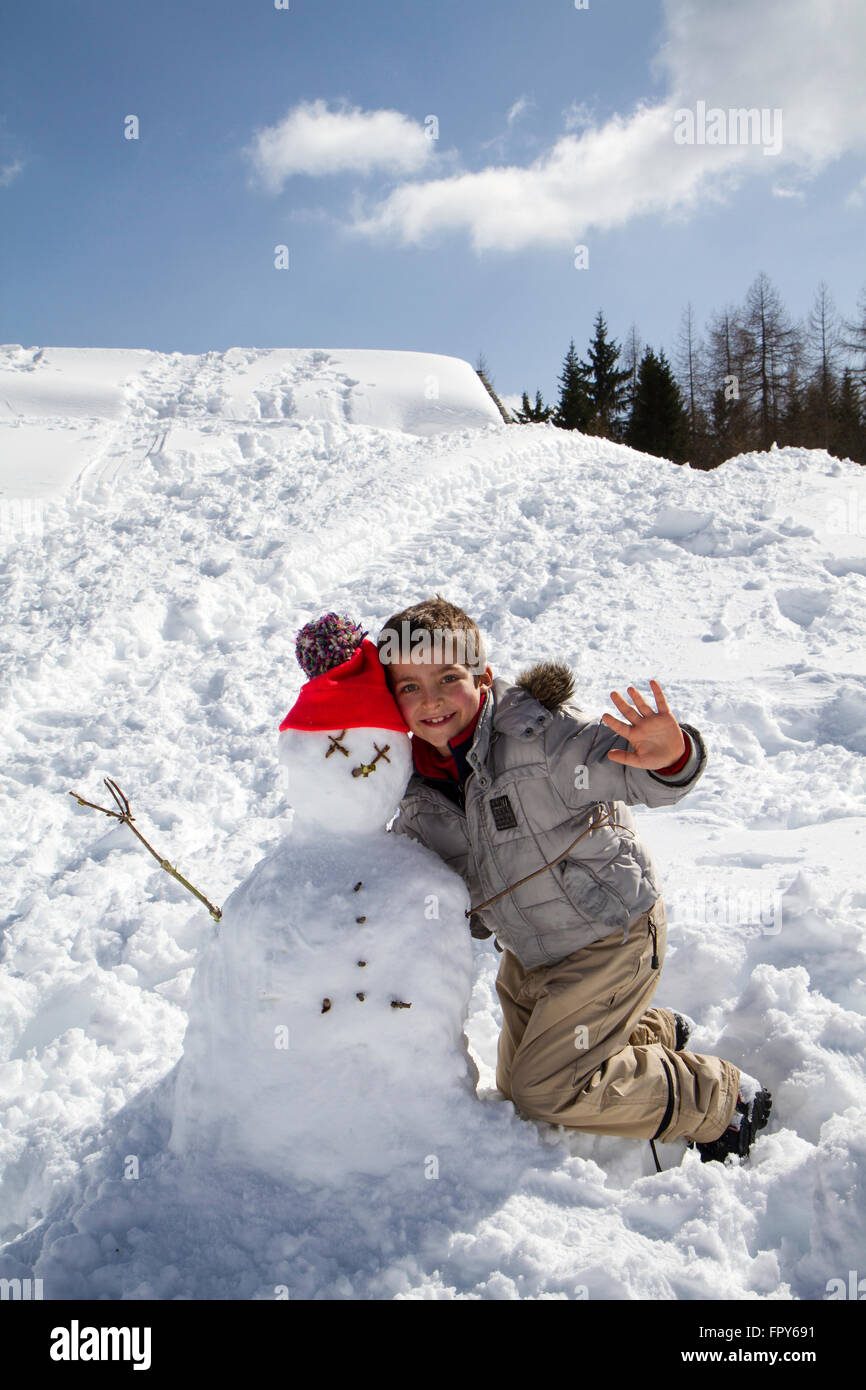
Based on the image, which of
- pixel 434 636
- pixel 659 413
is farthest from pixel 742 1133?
pixel 659 413

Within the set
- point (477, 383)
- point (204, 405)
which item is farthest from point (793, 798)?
point (477, 383)

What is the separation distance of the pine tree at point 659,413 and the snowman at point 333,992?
24.5 m

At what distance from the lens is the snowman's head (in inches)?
81.3

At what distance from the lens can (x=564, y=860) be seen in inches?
90.3

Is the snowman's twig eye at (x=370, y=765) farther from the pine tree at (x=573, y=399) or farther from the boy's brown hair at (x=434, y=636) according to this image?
the pine tree at (x=573, y=399)

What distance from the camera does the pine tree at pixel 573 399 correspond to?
27.8 meters

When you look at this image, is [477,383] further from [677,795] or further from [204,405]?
[677,795]

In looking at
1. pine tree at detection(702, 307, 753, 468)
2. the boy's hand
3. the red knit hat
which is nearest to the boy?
the boy's hand

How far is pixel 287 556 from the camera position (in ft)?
23.7

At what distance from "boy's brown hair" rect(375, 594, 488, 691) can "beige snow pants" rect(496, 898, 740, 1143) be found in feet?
2.93

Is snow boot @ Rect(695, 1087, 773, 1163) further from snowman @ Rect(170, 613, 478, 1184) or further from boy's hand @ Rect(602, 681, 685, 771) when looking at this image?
A: boy's hand @ Rect(602, 681, 685, 771)

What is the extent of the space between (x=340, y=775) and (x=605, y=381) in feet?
101

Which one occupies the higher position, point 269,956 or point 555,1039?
point 269,956
